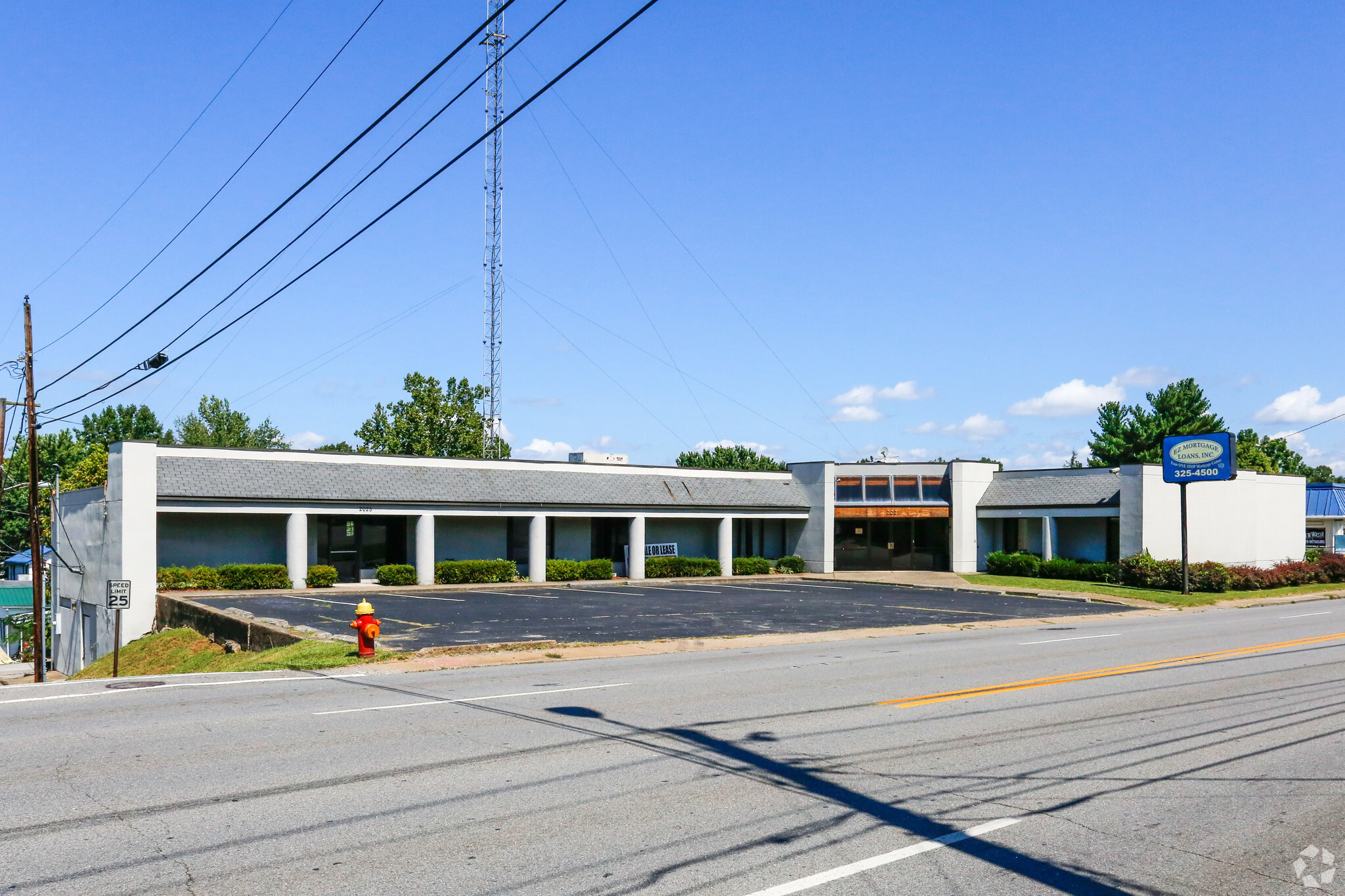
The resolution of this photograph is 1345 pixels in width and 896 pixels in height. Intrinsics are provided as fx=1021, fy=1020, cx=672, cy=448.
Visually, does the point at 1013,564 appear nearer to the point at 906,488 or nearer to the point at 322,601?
the point at 906,488

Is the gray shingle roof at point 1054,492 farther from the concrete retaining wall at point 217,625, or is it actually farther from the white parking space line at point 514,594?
the concrete retaining wall at point 217,625

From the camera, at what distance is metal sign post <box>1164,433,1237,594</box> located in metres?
37.1

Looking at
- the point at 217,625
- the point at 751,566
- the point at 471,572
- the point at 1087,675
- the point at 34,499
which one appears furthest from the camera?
the point at 751,566

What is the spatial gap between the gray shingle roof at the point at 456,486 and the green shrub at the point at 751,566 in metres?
2.33

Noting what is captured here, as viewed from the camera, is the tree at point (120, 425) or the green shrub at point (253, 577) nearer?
the green shrub at point (253, 577)

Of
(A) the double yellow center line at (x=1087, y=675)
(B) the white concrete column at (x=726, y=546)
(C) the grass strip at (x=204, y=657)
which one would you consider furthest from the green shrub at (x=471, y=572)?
(A) the double yellow center line at (x=1087, y=675)

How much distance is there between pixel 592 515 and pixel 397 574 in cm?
844

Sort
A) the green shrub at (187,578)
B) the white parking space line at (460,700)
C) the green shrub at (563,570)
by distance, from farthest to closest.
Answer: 1. the green shrub at (563,570)
2. the green shrub at (187,578)
3. the white parking space line at (460,700)

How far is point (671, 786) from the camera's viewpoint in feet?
26.8

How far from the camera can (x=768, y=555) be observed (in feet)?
159

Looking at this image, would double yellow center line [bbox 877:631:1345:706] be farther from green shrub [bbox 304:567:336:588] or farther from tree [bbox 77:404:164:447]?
tree [bbox 77:404:164:447]

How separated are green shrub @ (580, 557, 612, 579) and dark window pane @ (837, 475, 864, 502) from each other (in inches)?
499

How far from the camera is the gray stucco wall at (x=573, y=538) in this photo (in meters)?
42.3

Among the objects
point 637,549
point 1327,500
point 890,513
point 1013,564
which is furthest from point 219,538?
point 1327,500
